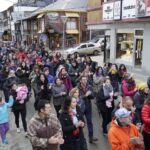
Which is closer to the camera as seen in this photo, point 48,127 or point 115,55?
point 48,127

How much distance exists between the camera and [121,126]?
4.72 m

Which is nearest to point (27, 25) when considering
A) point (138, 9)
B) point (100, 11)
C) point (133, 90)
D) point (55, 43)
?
point (55, 43)

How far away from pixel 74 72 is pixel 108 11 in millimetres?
8429

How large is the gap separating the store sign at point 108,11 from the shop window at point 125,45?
1.23m

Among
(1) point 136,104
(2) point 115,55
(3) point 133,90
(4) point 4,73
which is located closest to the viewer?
(1) point 136,104

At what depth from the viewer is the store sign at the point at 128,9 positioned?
661 inches

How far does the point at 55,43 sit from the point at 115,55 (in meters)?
22.7

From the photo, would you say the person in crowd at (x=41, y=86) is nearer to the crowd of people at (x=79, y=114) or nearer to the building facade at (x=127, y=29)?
the crowd of people at (x=79, y=114)

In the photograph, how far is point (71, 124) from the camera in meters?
5.55

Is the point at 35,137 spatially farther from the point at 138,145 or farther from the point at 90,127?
the point at 90,127

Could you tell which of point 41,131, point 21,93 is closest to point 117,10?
point 21,93

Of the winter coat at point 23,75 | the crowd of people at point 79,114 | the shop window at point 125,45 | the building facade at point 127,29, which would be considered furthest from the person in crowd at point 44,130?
the shop window at point 125,45

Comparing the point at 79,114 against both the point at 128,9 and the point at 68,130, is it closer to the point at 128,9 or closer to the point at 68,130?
the point at 68,130

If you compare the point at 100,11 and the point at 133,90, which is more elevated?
the point at 100,11
